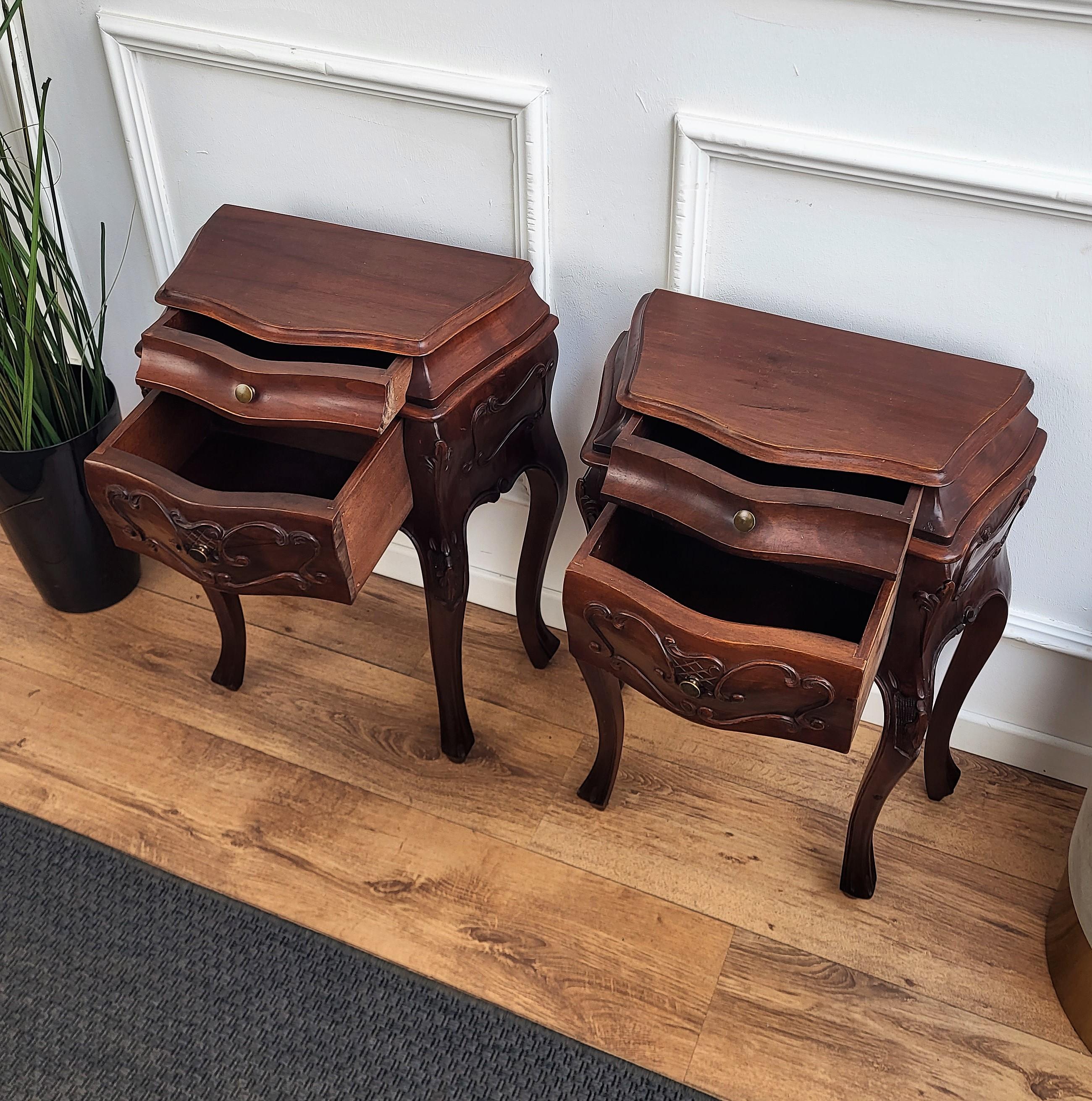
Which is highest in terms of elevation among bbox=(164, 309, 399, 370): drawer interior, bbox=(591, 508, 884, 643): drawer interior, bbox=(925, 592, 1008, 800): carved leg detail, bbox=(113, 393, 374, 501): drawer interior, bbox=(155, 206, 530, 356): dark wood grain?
bbox=(155, 206, 530, 356): dark wood grain

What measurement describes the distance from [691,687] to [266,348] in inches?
25.9

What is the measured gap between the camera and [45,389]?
1486 mm

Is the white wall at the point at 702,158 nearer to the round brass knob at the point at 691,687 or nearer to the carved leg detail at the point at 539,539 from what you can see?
the carved leg detail at the point at 539,539

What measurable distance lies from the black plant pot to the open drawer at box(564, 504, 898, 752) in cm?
82

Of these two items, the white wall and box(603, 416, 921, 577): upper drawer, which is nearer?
box(603, 416, 921, 577): upper drawer

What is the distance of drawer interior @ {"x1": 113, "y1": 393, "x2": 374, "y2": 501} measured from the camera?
1.31 metres

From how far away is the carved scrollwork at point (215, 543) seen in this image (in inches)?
42.8

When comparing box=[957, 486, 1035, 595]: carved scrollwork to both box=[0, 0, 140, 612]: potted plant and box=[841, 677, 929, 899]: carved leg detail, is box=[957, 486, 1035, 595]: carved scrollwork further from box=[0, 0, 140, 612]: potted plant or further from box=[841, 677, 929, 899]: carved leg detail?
box=[0, 0, 140, 612]: potted plant

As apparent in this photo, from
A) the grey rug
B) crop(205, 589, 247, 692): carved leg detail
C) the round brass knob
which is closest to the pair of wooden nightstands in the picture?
the round brass knob

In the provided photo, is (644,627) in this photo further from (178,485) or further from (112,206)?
(112,206)

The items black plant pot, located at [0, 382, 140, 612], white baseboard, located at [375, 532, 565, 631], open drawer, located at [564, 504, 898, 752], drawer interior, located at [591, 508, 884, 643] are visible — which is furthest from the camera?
white baseboard, located at [375, 532, 565, 631]

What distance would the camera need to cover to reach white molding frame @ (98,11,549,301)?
4.09ft

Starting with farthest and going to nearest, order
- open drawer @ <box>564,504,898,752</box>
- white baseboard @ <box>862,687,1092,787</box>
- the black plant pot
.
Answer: the black plant pot < white baseboard @ <box>862,687,1092,787</box> < open drawer @ <box>564,504,898,752</box>

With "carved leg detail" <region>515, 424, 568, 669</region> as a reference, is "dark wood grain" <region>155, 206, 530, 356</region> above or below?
above
